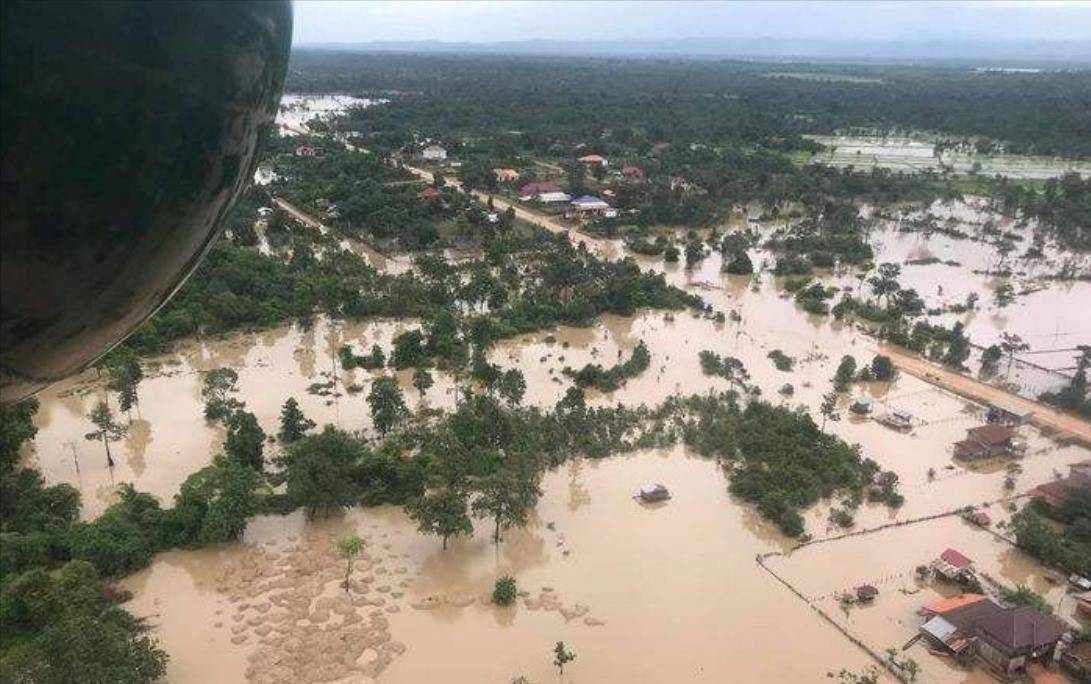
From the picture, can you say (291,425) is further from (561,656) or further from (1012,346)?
(1012,346)

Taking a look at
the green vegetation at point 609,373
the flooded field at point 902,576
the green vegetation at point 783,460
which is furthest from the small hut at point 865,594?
the green vegetation at point 609,373

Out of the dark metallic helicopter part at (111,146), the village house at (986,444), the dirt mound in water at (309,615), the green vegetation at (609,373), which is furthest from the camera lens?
the green vegetation at (609,373)

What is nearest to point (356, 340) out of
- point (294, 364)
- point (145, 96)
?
point (294, 364)

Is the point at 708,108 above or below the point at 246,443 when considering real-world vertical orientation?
above

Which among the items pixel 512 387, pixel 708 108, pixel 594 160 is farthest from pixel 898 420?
pixel 708 108

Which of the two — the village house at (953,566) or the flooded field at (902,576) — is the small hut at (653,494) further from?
the village house at (953,566)

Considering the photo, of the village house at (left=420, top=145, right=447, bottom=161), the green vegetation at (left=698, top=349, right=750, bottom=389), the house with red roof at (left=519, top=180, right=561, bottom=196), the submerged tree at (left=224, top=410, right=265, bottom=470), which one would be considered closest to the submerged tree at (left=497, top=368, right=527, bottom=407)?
the submerged tree at (left=224, top=410, right=265, bottom=470)
